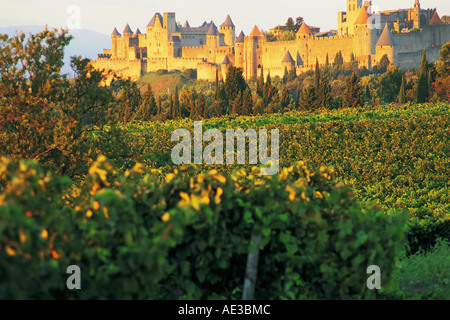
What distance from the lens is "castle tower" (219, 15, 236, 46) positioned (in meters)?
94.8

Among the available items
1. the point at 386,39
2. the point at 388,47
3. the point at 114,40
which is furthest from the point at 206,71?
the point at 388,47

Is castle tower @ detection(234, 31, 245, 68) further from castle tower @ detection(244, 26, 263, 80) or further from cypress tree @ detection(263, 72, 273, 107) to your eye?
cypress tree @ detection(263, 72, 273, 107)

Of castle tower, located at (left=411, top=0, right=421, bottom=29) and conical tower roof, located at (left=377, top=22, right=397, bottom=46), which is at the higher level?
castle tower, located at (left=411, top=0, right=421, bottom=29)

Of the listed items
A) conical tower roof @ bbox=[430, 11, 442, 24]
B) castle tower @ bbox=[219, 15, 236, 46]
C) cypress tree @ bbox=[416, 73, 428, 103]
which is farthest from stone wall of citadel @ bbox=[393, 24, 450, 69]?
cypress tree @ bbox=[416, 73, 428, 103]

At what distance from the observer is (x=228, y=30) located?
9512 centimetres

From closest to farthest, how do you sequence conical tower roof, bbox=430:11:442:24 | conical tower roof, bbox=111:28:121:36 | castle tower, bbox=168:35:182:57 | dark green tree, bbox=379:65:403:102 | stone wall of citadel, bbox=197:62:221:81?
dark green tree, bbox=379:65:403:102 → conical tower roof, bbox=430:11:442:24 → stone wall of citadel, bbox=197:62:221:81 → castle tower, bbox=168:35:182:57 → conical tower roof, bbox=111:28:121:36

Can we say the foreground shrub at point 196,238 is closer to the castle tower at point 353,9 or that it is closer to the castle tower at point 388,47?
the castle tower at point 388,47

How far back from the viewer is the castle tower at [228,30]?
94.8 meters

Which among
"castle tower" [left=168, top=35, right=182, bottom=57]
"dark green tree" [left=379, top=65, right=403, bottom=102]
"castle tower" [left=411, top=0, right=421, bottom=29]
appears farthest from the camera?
"castle tower" [left=168, top=35, right=182, bottom=57]

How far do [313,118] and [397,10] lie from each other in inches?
2558

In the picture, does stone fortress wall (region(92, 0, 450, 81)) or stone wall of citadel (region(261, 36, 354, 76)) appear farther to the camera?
stone wall of citadel (region(261, 36, 354, 76))

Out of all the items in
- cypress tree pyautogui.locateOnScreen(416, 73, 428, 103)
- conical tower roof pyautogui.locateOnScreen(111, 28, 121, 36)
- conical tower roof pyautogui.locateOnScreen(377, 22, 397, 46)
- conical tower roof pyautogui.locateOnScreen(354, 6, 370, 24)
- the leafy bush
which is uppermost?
conical tower roof pyautogui.locateOnScreen(111, 28, 121, 36)

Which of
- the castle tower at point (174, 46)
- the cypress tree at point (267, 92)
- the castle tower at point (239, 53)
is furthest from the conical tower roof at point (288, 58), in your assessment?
the cypress tree at point (267, 92)

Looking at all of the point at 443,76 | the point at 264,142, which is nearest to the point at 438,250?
the point at 264,142
